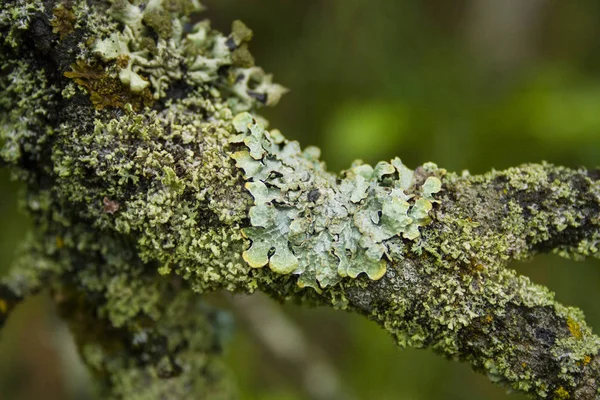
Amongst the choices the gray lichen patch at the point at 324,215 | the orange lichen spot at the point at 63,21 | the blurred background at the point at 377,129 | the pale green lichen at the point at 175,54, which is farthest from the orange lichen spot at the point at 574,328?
the blurred background at the point at 377,129

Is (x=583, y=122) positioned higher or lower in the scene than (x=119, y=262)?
higher

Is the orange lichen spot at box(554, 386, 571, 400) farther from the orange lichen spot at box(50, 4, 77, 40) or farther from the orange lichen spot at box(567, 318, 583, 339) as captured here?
the orange lichen spot at box(50, 4, 77, 40)

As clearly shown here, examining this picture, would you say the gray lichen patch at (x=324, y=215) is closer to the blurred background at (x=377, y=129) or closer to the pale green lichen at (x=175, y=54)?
the pale green lichen at (x=175, y=54)

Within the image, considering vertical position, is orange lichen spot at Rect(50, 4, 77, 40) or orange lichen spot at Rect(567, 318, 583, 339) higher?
orange lichen spot at Rect(50, 4, 77, 40)

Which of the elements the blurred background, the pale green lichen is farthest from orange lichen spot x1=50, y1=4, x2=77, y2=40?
the blurred background

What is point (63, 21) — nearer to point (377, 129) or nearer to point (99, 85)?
point (99, 85)

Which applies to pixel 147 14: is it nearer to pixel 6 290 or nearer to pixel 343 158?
pixel 6 290

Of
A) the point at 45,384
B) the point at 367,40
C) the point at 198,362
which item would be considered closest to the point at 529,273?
the point at 367,40

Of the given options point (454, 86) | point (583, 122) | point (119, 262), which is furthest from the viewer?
point (454, 86)
